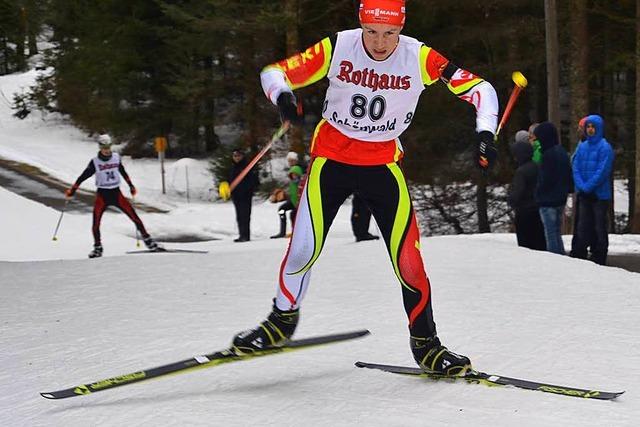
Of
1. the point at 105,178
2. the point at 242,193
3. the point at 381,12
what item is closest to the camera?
the point at 381,12

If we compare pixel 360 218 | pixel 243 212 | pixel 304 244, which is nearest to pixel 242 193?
pixel 243 212

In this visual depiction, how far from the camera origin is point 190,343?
19.0 feet

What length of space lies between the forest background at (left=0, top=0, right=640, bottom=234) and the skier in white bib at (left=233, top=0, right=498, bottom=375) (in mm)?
11478

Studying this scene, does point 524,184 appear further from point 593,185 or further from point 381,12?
point 381,12

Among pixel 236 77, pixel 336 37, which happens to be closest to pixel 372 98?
pixel 336 37

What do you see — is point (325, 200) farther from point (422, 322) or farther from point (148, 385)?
point (148, 385)

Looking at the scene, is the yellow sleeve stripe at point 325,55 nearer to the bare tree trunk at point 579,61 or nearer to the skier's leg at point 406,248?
the skier's leg at point 406,248

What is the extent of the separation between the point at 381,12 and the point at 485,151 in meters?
0.90

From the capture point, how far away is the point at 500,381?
14.5ft

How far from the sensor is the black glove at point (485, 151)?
4.27m

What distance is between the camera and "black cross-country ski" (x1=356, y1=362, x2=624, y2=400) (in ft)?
13.6

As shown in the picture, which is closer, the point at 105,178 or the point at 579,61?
the point at 105,178

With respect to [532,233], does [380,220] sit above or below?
above

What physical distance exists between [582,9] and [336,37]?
14.0 metres
